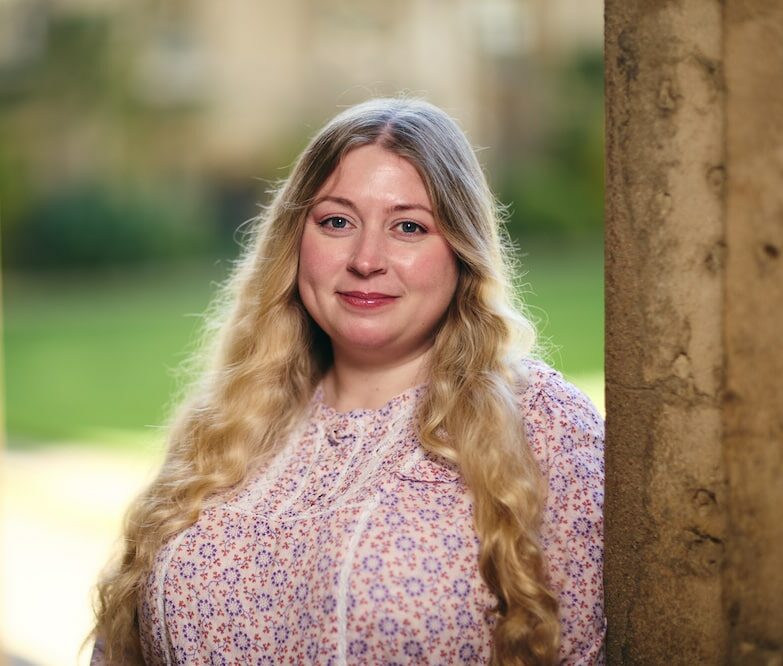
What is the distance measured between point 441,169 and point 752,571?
1.16 meters

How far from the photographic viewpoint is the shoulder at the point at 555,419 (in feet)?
8.40

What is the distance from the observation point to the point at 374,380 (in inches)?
113

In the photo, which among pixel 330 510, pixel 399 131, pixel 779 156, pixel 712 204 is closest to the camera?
pixel 779 156

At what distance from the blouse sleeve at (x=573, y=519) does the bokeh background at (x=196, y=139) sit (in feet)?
35.5

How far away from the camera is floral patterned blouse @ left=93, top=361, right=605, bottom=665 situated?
2.36 meters

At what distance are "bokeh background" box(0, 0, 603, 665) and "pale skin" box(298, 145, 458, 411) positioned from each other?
10.7 m

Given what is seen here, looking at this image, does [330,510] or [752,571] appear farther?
[330,510]

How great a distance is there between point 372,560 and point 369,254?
2.29 feet

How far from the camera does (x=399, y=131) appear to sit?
8.93 feet

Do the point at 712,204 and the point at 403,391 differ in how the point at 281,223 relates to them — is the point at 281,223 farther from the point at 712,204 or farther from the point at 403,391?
the point at 712,204

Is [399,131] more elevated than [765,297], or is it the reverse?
[399,131]

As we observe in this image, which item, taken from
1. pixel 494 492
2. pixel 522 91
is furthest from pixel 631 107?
pixel 522 91

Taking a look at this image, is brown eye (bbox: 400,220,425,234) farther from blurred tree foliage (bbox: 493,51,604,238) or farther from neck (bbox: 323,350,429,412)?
blurred tree foliage (bbox: 493,51,604,238)

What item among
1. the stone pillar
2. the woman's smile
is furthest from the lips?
the stone pillar
